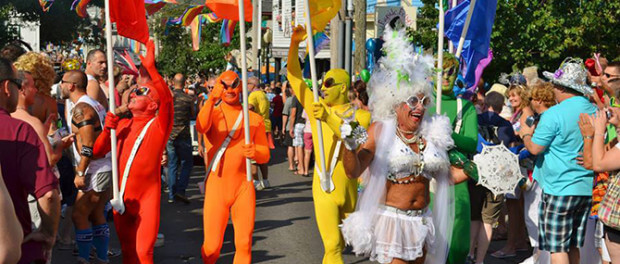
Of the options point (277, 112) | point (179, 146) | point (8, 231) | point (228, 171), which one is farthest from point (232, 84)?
point (277, 112)

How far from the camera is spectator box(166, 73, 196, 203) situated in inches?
461

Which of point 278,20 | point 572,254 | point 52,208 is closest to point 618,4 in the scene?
point 572,254

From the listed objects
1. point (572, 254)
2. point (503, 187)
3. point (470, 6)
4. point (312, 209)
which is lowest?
point (312, 209)

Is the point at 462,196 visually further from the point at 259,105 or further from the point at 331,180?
the point at 259,105

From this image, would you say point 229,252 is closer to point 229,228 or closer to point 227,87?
point 229,228

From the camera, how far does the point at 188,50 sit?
53031mm

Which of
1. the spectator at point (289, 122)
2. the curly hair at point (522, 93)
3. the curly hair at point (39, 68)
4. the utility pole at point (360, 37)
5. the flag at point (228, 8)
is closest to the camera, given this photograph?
the curly hair at point (39, 68)

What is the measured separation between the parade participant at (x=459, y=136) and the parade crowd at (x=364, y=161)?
0.4 inches

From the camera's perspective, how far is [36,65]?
228 inches

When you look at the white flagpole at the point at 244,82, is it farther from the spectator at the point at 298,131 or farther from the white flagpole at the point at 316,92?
the spectator at the point at 298,131

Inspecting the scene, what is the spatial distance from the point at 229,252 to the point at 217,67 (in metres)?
40.8

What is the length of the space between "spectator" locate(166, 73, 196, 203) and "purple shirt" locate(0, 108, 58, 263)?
8007 mm

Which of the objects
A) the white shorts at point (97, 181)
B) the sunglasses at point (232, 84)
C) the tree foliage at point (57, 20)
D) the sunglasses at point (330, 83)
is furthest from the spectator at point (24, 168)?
the tree foliage at point (57, 20)

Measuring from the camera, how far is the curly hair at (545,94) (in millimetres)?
7109
